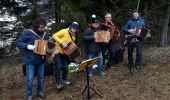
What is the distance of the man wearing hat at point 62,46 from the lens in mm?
12852

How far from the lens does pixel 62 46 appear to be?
12.9m

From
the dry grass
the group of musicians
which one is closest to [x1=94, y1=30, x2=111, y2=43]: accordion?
the group of musicians

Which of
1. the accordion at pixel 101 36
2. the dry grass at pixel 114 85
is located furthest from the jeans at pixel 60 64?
the accordion at pixel 101 36

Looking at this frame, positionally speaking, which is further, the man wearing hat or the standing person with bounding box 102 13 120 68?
the standing person with bounding box 102 13 120 68

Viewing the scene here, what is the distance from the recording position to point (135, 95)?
13.1m

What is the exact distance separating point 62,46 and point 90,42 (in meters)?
1.47

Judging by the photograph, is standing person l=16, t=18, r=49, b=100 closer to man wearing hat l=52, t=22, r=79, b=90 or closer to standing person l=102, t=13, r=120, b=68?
man wearing hat l=52, t=22, r=79, b=90

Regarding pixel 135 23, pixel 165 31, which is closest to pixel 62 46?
pixel 135 23

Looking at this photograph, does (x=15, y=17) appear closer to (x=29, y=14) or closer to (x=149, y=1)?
(x=29, y=14)

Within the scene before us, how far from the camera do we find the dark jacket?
45.3ft

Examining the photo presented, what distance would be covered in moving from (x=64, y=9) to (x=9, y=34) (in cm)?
589

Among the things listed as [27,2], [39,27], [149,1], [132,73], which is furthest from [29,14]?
[39,27]

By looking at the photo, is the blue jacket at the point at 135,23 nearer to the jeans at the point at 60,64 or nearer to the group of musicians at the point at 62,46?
the group of musicians at the point at 62,46

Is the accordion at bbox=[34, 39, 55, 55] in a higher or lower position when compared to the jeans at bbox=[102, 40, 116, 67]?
higher
